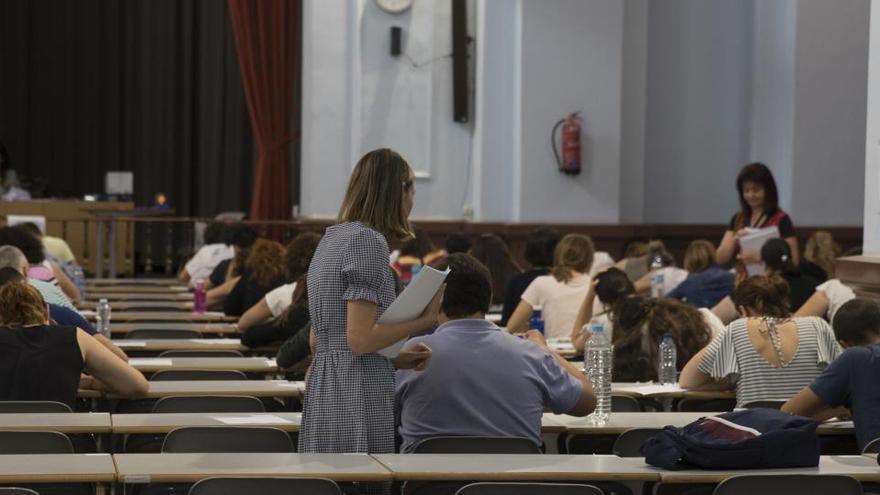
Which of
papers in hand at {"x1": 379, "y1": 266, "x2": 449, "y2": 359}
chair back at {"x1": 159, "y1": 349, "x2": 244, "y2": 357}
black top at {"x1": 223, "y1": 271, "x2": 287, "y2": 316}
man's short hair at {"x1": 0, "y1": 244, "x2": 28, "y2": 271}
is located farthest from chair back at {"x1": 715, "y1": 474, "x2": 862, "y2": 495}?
black top at {"x1": 223, "y1": 271, "x2": 287, "y2": 316}

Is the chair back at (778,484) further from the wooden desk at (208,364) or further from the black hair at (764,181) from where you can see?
the black hair at (764,181)

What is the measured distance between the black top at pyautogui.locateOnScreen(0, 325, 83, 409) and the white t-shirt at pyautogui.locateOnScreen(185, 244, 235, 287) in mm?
7093

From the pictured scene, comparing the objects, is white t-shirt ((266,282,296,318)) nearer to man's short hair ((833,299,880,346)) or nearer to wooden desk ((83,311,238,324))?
wooden desk ((83,311,238,324))

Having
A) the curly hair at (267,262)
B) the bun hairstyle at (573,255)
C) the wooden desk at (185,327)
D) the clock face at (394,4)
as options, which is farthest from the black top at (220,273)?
the clock face at (394,4)

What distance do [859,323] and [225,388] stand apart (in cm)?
251

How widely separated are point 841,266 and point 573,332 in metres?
1.55

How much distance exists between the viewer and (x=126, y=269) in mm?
17672

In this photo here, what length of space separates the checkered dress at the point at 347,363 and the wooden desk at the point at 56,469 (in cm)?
63

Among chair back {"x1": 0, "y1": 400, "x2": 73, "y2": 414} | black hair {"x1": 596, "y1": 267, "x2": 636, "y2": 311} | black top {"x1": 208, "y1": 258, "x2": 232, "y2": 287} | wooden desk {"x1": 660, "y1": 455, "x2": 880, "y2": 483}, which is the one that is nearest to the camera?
wooden desk {"x1": 660, "y1": 455, "x2": 880, "y2": 483}

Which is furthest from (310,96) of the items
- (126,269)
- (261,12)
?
(126,269)

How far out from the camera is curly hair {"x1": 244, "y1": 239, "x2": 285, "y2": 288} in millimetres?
9305

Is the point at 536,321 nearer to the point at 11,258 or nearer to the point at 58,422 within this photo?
the point at 11,258

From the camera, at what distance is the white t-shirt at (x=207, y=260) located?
12992 millimetres

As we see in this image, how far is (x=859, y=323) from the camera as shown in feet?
18.0
